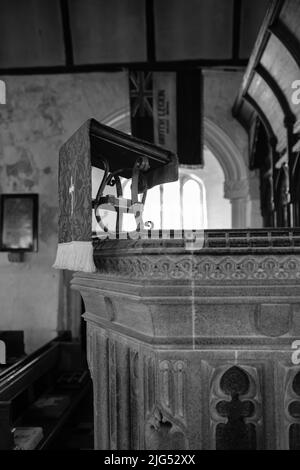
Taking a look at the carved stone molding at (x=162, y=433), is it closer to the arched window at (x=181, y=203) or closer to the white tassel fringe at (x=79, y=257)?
the white tassel fringe at (x=79, y=257)

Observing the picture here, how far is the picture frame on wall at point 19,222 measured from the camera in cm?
603

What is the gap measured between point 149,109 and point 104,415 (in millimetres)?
4829

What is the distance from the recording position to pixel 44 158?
20.3ft

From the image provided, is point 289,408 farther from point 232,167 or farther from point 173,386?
point 232,167

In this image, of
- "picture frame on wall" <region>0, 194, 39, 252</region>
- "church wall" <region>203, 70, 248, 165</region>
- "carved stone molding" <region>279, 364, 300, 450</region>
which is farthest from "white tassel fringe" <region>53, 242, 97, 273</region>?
"church wall" <region>203, 70, 248, 165</region>

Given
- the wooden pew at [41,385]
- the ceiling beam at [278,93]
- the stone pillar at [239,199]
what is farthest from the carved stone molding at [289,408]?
the stone pillar at [239,199]

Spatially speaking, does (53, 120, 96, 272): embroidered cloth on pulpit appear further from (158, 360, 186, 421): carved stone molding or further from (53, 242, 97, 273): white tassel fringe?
(158, 360, 186, 421): carved stone molding

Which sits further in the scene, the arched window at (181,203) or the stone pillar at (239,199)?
the arched window at (181,203)

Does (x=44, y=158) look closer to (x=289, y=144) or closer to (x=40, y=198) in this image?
(x=40, y=198)

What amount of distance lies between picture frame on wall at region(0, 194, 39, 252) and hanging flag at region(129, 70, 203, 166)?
5.85 ft

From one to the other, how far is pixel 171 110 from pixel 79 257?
4560 millimetres

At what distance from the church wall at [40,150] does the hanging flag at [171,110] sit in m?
0.42

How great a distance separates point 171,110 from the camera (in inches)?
228

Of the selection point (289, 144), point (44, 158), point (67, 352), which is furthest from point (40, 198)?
point (289, 144)
